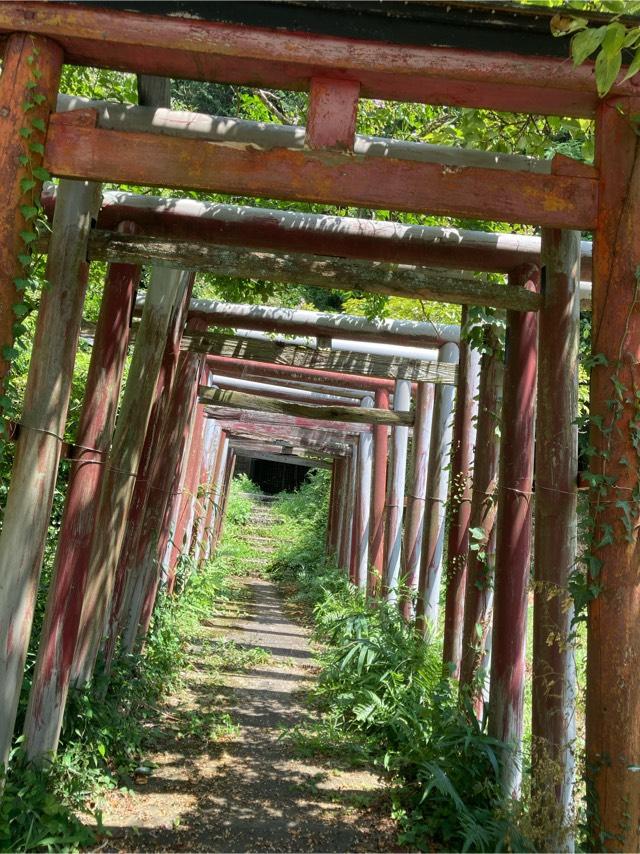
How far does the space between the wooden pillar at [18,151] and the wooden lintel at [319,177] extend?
0.10 m

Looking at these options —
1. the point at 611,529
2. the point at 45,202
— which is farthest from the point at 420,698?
the point at 45,202

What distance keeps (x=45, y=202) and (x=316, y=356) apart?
252 cm

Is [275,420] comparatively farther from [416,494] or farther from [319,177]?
[319,177]

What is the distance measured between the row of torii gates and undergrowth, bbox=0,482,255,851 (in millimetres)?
264

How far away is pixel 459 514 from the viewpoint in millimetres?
6668

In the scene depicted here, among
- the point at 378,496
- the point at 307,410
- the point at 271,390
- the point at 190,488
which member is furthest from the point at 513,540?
the point at 271,390

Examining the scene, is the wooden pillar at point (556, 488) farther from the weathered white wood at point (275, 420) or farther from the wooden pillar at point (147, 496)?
the weathered white wood at point (275, 420)

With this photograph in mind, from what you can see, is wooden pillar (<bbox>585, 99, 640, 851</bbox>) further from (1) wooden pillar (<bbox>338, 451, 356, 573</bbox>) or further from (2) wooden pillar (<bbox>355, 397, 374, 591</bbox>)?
(1) wooden pillar (<bbox>338, 451, 356, 573</bbox>)

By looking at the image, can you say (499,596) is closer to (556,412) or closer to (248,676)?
(556,412)

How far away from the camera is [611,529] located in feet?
12.0

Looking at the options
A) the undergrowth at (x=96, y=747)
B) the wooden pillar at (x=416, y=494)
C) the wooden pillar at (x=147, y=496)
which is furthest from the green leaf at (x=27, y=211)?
the wooden pillar at (x=416, y=494)

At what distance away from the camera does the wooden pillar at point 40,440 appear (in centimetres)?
421

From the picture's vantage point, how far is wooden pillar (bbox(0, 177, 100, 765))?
4211mm

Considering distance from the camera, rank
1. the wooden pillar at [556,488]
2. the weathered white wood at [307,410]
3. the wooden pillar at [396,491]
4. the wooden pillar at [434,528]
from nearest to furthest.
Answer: the wooden pillar at [556,488]
the wooden pillar at [434,528]
the weathered white wood at [307,410]
the wooden pillar at [396,491]
